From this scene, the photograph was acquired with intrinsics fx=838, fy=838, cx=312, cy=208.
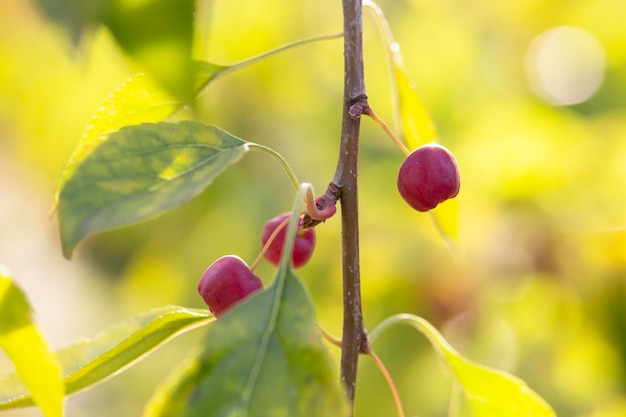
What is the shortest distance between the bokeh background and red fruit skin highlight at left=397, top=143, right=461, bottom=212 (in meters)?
0.90

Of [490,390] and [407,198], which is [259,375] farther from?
[490,390]

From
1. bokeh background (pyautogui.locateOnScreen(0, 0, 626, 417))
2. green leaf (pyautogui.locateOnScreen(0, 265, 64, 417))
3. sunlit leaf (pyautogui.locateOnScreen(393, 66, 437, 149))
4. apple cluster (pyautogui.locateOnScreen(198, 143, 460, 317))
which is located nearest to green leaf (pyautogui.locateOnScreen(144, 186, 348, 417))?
green leaf (pyautogui.locateOnScreen(0, 265, 64, 417))

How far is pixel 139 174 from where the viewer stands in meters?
0.55

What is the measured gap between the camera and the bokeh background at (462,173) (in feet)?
6.29

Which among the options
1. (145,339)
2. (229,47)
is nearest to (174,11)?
(145,339)

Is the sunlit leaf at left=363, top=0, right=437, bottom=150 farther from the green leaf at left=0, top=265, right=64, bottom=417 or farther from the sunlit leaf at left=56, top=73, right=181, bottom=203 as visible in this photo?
the green leaf at left=0, top=265, right=64, bottom=417

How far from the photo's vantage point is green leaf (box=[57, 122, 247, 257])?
0.49m

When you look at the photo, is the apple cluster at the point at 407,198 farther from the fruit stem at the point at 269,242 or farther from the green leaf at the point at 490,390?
the green leaf at the point at 490,390

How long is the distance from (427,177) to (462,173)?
1.25m

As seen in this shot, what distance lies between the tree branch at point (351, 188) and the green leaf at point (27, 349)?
0.25 metres

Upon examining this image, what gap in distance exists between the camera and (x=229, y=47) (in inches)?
90.5

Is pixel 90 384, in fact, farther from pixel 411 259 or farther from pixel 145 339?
pixel 411 259

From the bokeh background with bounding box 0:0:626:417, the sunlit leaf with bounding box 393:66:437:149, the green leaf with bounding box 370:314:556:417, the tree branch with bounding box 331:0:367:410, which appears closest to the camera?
the tree branch with bounding box 331:0:367:410

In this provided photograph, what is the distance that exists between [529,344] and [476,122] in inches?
21.9
